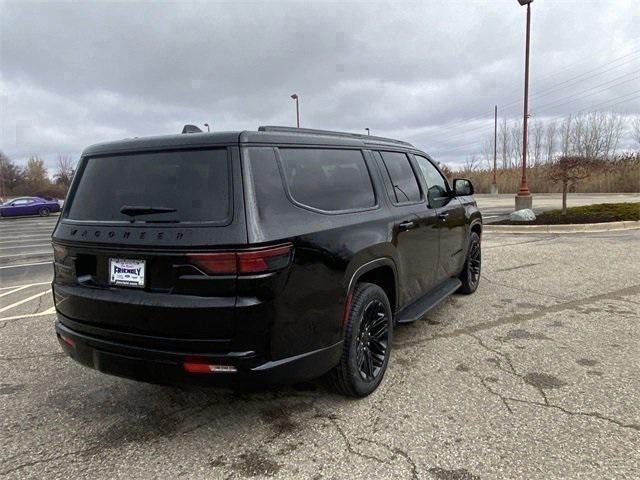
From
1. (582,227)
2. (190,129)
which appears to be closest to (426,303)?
(190,129)

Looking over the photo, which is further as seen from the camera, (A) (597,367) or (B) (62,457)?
(A) (597,367)

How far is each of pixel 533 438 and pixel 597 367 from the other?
1.34 m

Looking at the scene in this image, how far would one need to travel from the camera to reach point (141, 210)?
257 cm

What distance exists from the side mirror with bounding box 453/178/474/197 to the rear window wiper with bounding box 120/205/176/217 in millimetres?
3592

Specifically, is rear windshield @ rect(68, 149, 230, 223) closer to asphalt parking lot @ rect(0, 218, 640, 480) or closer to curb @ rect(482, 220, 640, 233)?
asphalt parking lot @ rect(0, 218, 640, 480)

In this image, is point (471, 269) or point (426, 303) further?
point (471, 269)

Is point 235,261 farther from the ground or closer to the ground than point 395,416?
farther from the ground

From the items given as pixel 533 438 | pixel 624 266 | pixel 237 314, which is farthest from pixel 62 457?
pixel 624 266

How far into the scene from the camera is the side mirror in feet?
17.1

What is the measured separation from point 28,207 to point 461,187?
3418cm

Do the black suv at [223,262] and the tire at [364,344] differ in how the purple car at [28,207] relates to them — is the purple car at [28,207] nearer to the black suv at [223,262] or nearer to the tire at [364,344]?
the black suv at [223,262]

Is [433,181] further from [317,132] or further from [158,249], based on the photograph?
[158,249]

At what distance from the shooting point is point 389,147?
13.3 ft

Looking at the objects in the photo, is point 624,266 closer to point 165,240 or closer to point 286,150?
point 286,150
